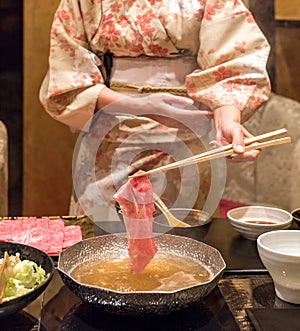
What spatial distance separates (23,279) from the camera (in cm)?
122

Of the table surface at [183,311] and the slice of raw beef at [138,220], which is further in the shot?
the slice of raw beef at [138,220]

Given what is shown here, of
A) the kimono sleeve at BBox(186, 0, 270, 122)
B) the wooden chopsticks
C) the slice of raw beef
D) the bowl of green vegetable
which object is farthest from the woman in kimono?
the bowl of green vegetable

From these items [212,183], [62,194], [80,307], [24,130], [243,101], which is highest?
[243,101]

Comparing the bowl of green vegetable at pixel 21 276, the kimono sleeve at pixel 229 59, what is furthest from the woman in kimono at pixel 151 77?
the bowl of green vegetable at pixel 21 276

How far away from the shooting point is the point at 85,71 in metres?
2.11

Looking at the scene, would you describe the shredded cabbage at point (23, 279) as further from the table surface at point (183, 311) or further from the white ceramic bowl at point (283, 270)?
the white ceramic bowl at point (283, 270)

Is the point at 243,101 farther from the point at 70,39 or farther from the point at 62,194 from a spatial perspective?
the point at 62,194

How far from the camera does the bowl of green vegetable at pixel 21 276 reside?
1132mm

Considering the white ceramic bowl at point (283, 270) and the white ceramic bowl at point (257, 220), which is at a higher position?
the white ceramic bowl at point (283, 270)

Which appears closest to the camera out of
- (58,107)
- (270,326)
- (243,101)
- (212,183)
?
(270,326)

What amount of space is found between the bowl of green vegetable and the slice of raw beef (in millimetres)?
201

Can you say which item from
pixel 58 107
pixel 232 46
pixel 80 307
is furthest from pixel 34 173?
pixel 80 307

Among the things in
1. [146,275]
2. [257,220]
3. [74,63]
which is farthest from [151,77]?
[146,275]

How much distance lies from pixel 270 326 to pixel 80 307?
372 mm
